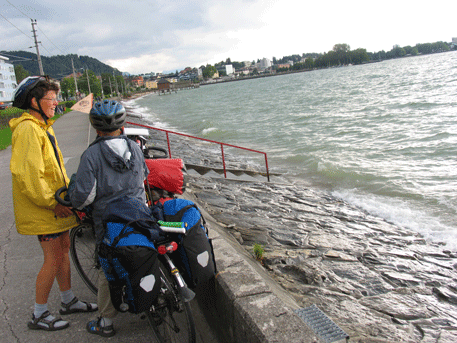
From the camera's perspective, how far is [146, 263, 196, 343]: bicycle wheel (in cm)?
257

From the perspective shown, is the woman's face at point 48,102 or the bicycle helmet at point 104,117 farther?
the woman's face at point 48,102

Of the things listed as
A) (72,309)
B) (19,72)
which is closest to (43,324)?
(72,309)

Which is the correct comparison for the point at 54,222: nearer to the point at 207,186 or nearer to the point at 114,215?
the point at 114,215

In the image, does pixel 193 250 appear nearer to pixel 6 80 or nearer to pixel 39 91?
pixel 39 91

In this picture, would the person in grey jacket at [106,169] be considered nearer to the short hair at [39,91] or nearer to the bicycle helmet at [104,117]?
the bicycle helmet at [104,117]

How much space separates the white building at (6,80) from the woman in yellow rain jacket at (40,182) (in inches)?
4441

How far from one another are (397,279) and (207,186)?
5.74 m

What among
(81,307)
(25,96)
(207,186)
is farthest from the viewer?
(207,186)

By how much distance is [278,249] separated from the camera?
20.1 ft

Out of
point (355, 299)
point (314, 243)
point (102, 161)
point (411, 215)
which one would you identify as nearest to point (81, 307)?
point (102, 161)

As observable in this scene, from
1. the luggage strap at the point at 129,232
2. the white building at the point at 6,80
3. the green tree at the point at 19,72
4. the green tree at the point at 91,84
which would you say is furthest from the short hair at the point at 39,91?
the green tree at the point at 19,72

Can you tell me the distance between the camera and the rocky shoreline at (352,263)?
4.25 m

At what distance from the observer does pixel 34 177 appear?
271 centimetres

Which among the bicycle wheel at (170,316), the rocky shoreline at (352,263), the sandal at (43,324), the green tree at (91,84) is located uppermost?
the green tree at (91,84)
